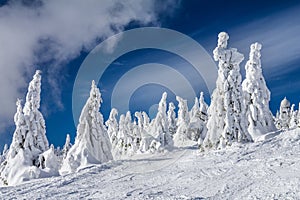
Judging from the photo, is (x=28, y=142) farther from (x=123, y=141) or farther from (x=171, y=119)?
(x=171, y=119)

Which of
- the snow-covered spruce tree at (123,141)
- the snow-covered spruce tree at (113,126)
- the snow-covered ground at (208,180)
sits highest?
the snow-covered spruce tree at (113,126)

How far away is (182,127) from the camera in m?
66.3

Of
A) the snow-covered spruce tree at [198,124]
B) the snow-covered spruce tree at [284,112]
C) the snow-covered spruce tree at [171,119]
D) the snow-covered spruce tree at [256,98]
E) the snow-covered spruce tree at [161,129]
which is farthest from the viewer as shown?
the snow-covered spruce tree at [171,119]

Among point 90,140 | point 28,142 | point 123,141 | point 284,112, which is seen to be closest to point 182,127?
point 123,141

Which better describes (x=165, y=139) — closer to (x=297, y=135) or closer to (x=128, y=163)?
(x=128, y=163)

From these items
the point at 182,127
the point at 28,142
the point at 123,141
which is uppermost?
the point at 182,127

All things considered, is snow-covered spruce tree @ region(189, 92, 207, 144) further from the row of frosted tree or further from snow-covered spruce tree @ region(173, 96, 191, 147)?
the row of frosted tree

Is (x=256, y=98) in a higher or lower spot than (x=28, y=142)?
higher

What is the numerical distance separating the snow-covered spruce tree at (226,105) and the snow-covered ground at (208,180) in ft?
8.72

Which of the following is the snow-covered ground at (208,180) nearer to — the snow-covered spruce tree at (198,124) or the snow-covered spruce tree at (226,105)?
the snow-covered spruce tree at (226,105)

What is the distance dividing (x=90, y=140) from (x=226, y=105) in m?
15.3

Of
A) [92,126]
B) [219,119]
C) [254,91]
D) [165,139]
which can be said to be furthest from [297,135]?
[165,139]

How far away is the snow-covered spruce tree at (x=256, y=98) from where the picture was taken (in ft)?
119

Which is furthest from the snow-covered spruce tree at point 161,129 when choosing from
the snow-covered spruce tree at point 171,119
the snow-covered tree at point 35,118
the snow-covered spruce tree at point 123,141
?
the snow-covered tree at point 35,118
